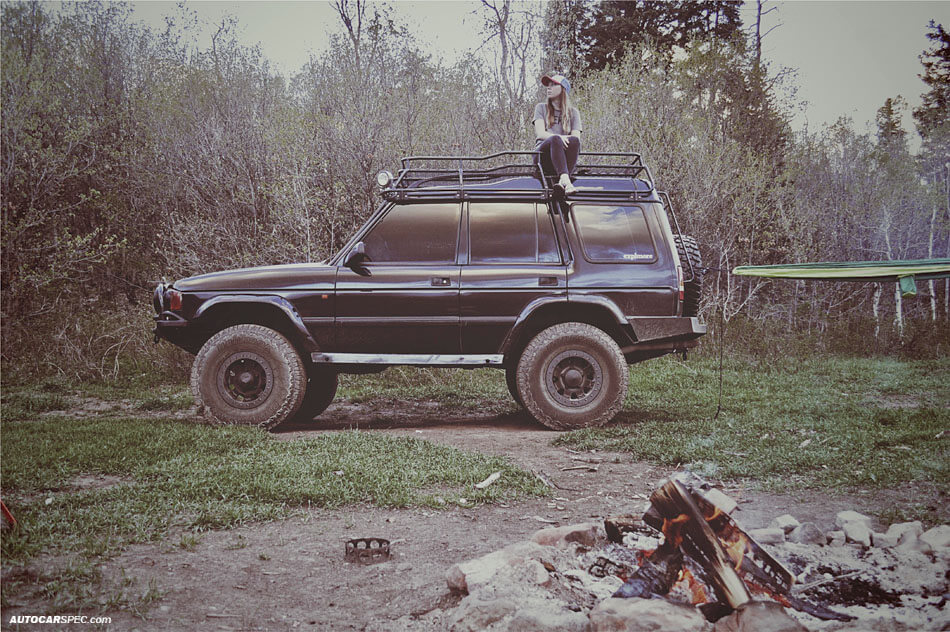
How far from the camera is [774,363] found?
3.28 meters

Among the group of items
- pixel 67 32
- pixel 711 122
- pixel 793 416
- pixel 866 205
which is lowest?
pixel 793 416

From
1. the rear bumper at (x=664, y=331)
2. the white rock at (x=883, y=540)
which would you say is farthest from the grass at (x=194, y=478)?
the rear bumper at (x=664, y=331)

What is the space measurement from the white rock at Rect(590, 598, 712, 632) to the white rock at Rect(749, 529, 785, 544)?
63cm

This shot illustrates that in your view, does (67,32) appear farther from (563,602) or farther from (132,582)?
(563,602)

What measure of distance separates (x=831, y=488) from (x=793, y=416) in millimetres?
645

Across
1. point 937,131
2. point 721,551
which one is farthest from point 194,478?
point 937,131

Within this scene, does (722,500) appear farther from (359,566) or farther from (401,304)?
(401,304)

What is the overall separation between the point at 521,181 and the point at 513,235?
414 millimetres

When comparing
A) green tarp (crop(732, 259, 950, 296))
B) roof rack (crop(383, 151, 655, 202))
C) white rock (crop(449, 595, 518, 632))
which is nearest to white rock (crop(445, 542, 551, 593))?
white rock (crop(449, 595, 518, 632))

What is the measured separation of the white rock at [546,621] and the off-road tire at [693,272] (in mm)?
2597

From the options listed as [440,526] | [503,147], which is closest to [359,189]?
[503,147]

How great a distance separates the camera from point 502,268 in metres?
4.82

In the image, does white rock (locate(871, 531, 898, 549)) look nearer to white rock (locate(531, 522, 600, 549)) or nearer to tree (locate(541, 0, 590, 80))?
white rock (locate(531, 522, 600, 549))

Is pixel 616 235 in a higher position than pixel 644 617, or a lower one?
higher
